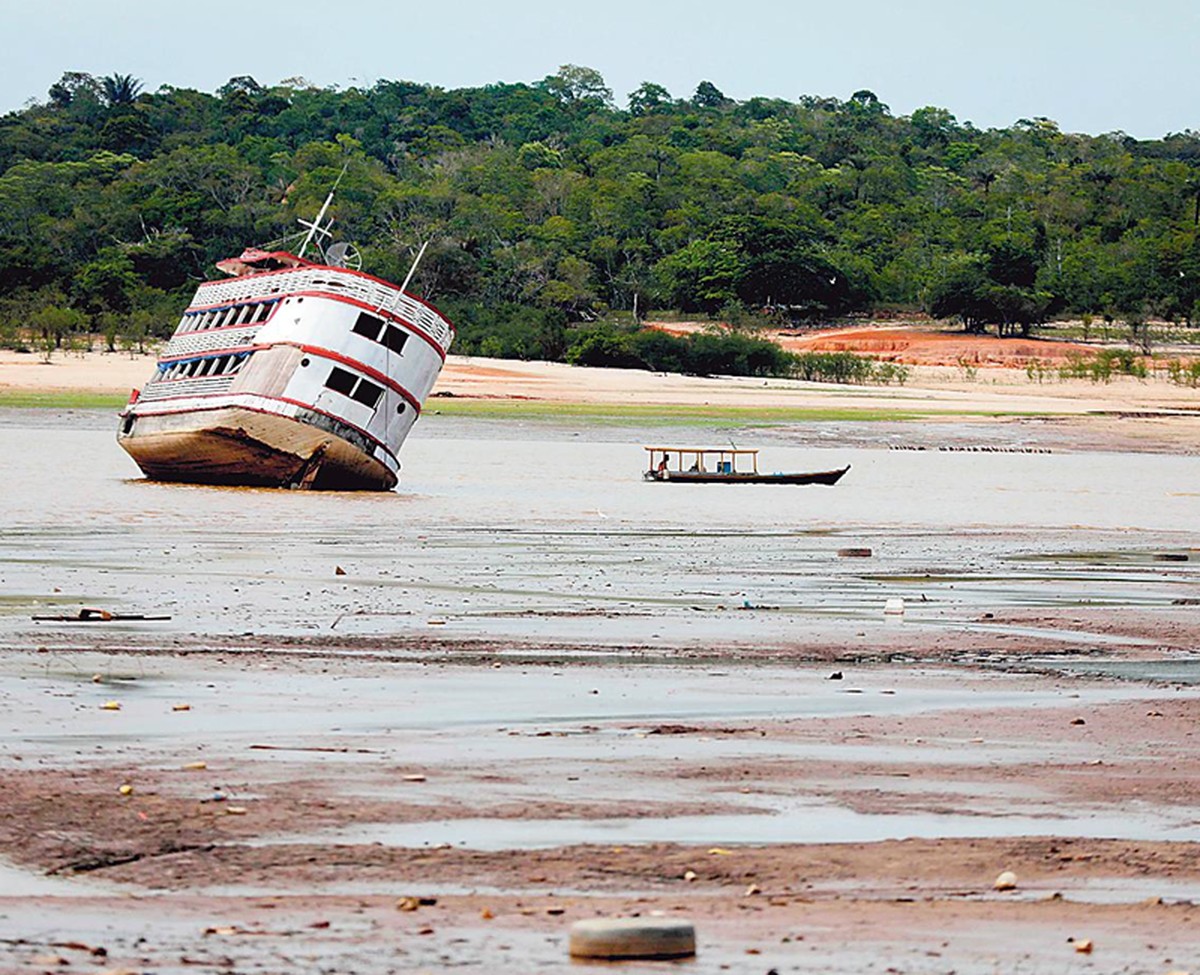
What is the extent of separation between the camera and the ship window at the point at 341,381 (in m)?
31.4

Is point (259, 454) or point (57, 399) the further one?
point (57, 399)

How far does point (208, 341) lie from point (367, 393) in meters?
3.65

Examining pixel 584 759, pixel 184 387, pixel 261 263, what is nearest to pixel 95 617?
pixel 584 759

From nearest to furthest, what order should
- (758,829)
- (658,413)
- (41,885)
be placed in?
(41,885)
(758,829)
(658,413)

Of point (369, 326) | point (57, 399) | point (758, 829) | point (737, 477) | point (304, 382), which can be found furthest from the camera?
point (57, 399)

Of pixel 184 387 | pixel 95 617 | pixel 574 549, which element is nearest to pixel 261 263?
pixel 184 387

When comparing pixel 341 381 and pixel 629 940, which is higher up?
pixel 341 381

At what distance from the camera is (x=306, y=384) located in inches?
1232

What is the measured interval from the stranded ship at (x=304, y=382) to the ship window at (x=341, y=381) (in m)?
0.02

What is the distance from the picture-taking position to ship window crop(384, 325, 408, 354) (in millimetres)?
31906

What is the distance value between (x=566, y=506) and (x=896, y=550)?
7.28m

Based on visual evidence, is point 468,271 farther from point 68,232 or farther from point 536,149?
point 536,149

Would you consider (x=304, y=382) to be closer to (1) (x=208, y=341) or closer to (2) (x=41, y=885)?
(1) (x=208, y=341)

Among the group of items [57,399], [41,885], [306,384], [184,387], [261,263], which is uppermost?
[261,263]
